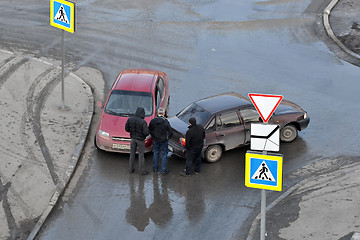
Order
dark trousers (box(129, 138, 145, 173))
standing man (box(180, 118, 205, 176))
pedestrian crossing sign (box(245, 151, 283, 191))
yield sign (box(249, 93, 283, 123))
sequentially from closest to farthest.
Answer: pedestrian crossing sign (box(245, 151, 283, 191)) → yield sign (box(249, 93, 283, 123)) → standing man (box(180, 118, 205, 176)) → dark trousers (box(129, 138, 145, 173))

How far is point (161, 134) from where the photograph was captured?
15.5 meters

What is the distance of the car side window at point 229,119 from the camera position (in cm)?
1658

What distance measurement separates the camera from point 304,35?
26.6 m

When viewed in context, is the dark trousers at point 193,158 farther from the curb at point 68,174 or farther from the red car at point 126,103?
the curb at point 68,174

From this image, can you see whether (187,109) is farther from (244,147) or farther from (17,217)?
(17,217)

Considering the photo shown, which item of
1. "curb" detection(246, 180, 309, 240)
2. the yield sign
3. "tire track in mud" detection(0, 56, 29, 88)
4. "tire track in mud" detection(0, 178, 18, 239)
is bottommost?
"tire track in mud" detection(0, 56, 29, 88)

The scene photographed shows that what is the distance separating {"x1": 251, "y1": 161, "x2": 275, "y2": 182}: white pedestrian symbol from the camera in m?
10.2

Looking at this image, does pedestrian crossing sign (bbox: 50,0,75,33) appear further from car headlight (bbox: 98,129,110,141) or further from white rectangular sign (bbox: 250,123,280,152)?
white rectangular sign (bbox: 250,123,280,152)

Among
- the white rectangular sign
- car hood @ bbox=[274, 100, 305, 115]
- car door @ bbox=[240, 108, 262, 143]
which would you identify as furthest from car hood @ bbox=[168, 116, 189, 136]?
the white rectangular sign

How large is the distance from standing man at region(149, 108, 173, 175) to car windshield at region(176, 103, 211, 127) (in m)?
1.26

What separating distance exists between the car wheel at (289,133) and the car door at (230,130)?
1486mm

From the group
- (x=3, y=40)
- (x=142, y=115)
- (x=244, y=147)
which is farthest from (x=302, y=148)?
(x=3, y=40)

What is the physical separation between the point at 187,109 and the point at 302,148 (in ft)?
Answer: 11.1

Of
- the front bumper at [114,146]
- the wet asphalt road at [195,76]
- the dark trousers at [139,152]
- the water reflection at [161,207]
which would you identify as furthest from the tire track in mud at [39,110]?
the water reflection at [161,207]
